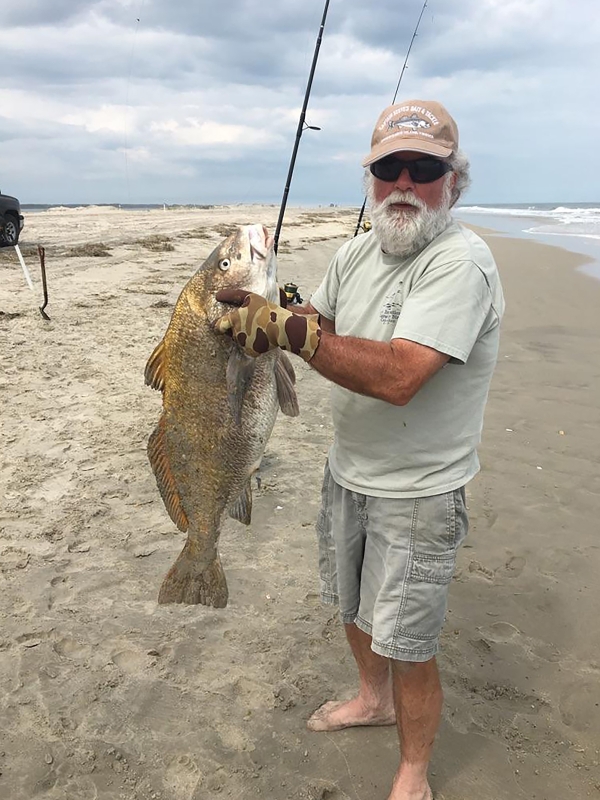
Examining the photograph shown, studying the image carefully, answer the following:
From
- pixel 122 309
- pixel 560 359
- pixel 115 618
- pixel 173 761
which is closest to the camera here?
pixel 173 761

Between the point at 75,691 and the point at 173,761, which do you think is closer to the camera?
the point at 173,761

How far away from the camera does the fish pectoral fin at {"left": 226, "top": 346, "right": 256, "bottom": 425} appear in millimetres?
2551

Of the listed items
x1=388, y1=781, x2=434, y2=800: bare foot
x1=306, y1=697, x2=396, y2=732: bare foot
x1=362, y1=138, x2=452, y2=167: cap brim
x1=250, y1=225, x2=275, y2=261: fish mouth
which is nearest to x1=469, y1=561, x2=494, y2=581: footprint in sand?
x1=306, y1=697, x2=396, y2=732: bare foot

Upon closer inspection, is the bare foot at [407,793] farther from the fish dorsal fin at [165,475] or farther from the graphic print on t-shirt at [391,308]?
the graphic print on t-shirt at [391,308]

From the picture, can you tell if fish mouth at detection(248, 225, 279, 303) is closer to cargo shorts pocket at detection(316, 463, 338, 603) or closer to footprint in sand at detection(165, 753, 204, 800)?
cargo shorts pocket at detection(316, 463, 338, 603)

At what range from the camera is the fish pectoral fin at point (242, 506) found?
286cm

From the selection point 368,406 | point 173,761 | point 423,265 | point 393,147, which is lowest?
point 173,761

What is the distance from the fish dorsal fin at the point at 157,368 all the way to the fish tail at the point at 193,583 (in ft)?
2.52

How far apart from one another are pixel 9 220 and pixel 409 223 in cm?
1885

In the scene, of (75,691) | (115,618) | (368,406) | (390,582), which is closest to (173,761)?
(75,691)

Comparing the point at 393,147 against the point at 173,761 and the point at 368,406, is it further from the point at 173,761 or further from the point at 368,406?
the point at 173,761

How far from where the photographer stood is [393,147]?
236cm

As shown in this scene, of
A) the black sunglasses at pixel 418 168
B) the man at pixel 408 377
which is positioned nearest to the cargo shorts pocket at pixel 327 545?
the man at pixel 408 377

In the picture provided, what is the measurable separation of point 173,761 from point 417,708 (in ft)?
3.66
